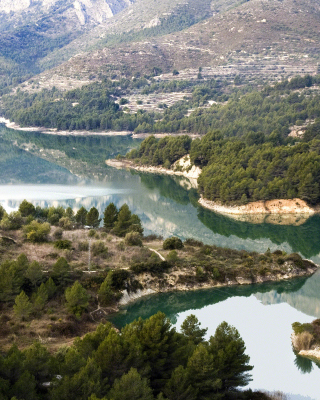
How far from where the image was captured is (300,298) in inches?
1414

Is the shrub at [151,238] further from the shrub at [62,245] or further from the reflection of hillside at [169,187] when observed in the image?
the reflection of hillside at [169,187]

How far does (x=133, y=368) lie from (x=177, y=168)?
63.8m

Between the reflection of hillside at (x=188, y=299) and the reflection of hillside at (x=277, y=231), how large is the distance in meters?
10.2

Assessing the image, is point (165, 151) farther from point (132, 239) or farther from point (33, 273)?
point (33, 273)

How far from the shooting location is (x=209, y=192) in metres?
61.2

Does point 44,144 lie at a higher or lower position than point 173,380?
lower

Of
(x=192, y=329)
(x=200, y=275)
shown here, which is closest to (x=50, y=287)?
(x=192, y=329)

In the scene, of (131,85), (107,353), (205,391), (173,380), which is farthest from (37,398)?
(131,85)

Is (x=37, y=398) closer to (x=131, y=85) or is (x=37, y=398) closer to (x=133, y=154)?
(x=133, y=154)

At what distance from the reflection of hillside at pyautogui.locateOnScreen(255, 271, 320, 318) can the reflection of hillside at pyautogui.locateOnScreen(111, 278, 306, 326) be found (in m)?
0.24

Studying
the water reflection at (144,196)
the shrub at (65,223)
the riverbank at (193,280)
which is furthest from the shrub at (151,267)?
the water reflection at (144,196)

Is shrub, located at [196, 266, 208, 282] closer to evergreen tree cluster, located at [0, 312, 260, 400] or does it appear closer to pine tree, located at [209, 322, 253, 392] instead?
evergreen tree cluster, located at [0, 312, 260, 400]

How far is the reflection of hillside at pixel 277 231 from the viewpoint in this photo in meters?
48.6

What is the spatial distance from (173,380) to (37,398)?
498 centimetres
